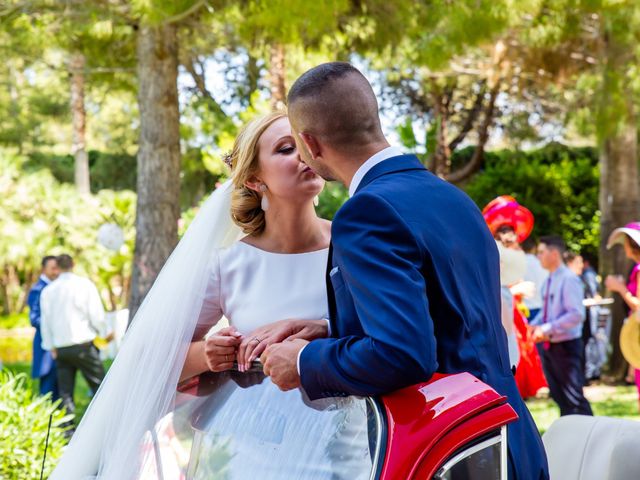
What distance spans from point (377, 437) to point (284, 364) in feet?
0.93

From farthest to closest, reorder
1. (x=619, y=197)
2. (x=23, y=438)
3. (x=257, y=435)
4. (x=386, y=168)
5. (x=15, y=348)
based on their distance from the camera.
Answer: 1. (x=15, y=348)
2. (x=619, y=197)
3. (x=23, y=438)
4. (x=257, y=435)
5. (x=386, y=168)

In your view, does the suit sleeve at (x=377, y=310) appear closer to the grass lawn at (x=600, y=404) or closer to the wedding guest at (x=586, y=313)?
the grass lawn at (x=600, y=404)

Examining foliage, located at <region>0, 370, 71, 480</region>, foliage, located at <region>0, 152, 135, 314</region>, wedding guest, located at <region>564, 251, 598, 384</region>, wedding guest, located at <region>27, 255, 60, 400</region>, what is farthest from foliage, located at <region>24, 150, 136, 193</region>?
foliage, located at <region>0, 370, 71, 480</region>

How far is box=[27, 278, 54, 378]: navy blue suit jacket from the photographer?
32.0ft

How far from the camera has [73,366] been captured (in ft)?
31.1

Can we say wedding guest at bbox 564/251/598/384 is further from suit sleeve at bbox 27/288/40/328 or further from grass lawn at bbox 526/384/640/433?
suit sleeve at bbox 27/288/40/328

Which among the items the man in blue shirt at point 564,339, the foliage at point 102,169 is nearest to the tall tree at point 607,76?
the man in blue shirt at point 564,339

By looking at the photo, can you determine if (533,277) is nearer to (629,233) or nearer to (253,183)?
(629,233)

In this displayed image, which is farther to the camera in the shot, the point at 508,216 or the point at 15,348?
the point at 15,348

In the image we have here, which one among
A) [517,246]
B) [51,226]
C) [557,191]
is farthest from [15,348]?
[517,246]

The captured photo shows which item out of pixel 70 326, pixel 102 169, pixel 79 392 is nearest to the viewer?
pixel 70 326

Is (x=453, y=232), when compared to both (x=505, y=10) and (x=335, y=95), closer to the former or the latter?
(x=335, y=95)

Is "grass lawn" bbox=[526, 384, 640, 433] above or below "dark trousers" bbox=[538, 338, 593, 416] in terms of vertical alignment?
below

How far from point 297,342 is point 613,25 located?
8339mm
